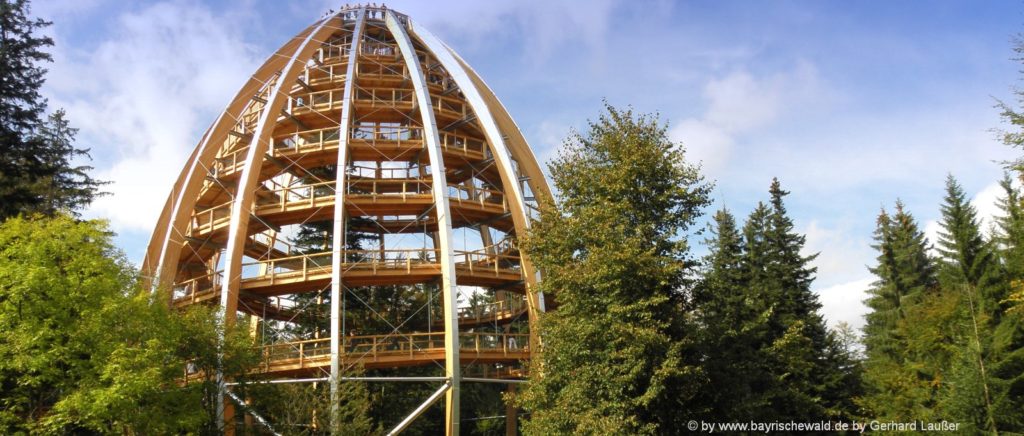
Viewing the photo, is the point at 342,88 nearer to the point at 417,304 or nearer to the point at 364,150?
the point at 364,150

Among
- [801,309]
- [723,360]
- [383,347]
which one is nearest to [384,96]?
[383,347]

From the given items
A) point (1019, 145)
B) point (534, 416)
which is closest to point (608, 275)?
point (534, 416)

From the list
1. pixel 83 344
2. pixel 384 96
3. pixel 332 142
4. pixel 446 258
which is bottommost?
pixel 83 344

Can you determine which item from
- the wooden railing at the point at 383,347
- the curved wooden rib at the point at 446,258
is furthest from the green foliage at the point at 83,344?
the curved wooden rib at the point at 446,258

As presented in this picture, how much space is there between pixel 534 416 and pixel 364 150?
1247cm

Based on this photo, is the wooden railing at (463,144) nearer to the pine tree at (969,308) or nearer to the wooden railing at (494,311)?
the wooden railing at (494,311)

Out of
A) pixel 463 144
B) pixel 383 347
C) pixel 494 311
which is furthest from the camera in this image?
pixel 494 311

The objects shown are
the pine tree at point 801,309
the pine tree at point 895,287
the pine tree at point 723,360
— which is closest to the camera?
the pine tree at point 723,360

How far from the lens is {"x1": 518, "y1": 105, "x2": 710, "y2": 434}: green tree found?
16.0m

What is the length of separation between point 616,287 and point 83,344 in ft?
39.2

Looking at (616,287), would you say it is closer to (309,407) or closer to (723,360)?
(723,360)

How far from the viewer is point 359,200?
2364 cm

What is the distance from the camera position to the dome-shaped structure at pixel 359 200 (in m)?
22.5

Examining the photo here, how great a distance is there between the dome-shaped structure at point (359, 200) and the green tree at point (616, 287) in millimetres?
4766
